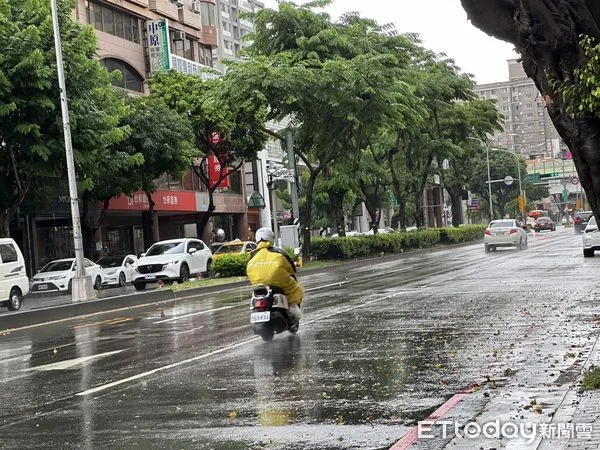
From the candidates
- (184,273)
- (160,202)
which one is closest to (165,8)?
(160,202)

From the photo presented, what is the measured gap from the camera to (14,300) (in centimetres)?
2603

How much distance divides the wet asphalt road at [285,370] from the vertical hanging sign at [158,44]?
34413mm

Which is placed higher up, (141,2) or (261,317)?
(141,2)

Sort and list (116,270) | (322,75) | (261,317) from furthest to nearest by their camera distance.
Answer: (116,270), (322,75), (261,317)

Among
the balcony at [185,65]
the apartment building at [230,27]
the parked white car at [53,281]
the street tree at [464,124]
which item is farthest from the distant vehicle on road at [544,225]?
the parked white car at [53,281]

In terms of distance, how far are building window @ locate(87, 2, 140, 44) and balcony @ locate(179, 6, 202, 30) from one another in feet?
16.6

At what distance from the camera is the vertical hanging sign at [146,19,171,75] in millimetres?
52406

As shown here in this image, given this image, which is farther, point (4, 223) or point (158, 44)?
point (158, 44)

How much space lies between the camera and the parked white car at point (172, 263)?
33.9 metres

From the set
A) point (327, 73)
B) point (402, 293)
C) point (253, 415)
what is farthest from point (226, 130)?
point (253, 415)

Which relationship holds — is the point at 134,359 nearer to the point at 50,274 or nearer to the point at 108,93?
the point at 108,93

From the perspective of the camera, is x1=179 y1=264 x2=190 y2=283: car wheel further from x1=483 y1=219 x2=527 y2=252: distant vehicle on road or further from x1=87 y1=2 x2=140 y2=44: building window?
x1=87 y1=2 x2=140 y2=44: building window

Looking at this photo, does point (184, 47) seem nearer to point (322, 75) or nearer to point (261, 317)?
point (322, 75)

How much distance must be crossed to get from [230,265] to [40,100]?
985 cm
